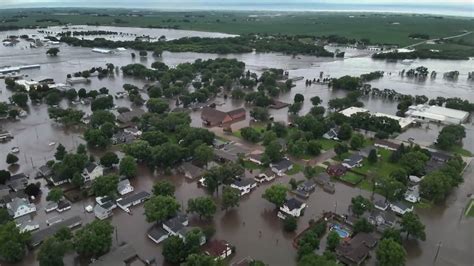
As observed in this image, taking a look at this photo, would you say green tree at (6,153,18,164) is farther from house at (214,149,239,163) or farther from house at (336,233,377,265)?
house at (336,233,377,265)

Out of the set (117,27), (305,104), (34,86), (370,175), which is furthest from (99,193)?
(117,27)

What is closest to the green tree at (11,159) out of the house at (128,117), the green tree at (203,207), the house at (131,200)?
the house at (128,117)

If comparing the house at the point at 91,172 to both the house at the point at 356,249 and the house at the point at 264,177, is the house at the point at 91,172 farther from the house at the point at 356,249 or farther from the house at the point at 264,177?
the house at the point at 356,249

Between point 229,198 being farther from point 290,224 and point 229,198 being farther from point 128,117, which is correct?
point 128,117

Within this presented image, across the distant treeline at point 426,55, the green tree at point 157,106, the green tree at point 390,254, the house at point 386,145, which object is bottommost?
the house at point 386,145

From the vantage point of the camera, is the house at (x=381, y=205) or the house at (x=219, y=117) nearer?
the house at (x=381, y=205)

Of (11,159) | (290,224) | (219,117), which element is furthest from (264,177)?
(11,159)
